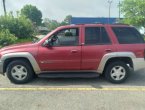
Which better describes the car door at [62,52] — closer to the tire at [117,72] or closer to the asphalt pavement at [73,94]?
the asphalt pavement at [73,94]

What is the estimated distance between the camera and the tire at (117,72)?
7449mm

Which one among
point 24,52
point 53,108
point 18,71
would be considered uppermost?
point 24,52

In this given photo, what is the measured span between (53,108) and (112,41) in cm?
300

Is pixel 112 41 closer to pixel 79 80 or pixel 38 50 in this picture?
pixel 79 80

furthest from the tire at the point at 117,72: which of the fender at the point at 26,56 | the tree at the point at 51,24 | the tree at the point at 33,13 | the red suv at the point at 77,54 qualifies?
the tree at the point at 33,13

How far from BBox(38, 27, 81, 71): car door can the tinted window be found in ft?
0.99

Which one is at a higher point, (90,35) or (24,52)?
(90,35)

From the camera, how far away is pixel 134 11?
3259 cm

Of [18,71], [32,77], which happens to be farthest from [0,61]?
[32,77]

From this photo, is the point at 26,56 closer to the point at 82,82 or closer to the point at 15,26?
the point at 82,82

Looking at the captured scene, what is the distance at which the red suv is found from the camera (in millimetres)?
7312

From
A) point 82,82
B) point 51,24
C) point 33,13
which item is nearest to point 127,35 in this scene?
point 82,82

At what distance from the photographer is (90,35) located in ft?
24.5

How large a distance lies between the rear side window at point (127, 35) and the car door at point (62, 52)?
4.02ft
